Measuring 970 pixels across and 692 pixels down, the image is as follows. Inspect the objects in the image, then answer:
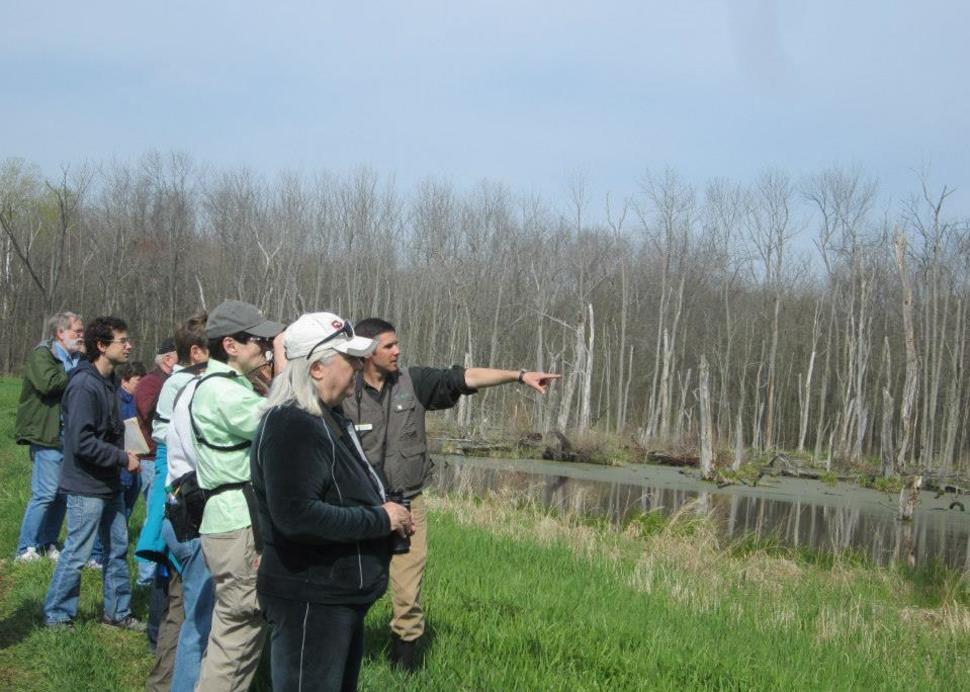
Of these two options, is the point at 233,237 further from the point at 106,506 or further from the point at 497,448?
the point at 106,506

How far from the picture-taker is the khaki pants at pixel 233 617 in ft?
13.5

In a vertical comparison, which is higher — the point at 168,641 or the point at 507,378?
the point at 507,378

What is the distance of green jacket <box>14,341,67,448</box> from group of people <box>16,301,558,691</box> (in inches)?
1.4

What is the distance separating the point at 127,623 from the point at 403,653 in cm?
190

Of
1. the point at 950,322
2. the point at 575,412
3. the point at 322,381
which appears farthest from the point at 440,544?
the point at 950,322

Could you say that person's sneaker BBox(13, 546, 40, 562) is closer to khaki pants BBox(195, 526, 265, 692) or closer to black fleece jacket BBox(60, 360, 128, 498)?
black fleece jacket BBox(60, 360, 128, 498)

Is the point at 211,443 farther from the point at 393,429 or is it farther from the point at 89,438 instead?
the point at 89,438

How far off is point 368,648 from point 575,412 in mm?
36213

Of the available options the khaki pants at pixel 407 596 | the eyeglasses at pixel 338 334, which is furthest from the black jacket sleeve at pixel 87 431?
the eyeglasses at pixel 338 334

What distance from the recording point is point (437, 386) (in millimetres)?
5891

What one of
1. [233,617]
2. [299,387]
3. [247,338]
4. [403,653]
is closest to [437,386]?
[403,653]

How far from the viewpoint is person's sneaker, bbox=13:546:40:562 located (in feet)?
25.5

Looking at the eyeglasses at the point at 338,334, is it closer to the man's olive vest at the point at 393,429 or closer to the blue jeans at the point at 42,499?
the man's olive vest at the point at 393,429

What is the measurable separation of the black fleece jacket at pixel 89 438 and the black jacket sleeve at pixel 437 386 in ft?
6.13
